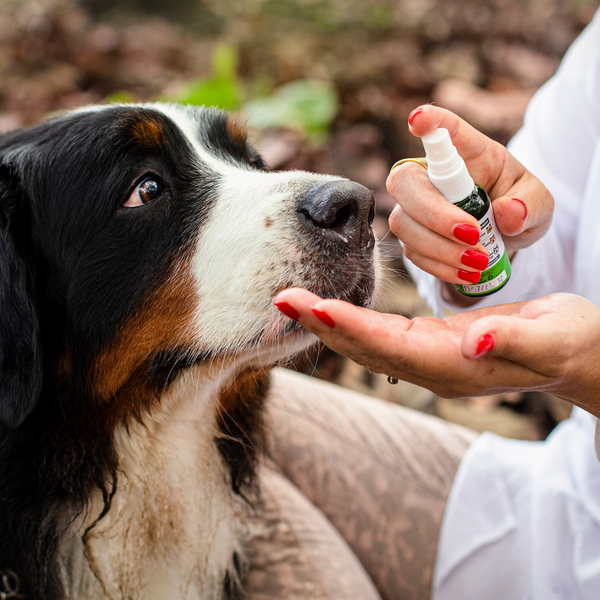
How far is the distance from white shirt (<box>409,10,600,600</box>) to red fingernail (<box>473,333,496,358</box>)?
0.89 meters

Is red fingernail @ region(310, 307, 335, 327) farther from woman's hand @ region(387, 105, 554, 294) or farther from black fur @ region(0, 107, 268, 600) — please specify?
black fur @ region(0, 107, 268, 600)

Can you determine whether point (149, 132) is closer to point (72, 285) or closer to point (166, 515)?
point (72, 285)

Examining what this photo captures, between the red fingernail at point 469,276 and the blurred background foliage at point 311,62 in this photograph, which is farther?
the blurred background foliage at point 311,62

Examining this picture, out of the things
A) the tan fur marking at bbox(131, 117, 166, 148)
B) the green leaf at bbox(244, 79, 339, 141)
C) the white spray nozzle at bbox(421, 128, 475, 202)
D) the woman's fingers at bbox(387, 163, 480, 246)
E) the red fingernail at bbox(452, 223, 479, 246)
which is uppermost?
the green leaf at bbox(244, 79, 339, 141)

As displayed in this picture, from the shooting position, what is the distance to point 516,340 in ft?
3.49

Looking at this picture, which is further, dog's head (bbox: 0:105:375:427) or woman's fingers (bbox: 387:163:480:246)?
dog's head (bbox: 0:105:375:427)

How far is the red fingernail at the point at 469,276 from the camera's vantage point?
53.7 inches

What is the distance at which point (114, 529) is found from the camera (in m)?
1.73

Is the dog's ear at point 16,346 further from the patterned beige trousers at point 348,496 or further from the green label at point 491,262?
the green label at point 491,262

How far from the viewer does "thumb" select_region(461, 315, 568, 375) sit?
3.45 feet

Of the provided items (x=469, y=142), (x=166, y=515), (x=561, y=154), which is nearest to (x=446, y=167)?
(x=469, y=142)

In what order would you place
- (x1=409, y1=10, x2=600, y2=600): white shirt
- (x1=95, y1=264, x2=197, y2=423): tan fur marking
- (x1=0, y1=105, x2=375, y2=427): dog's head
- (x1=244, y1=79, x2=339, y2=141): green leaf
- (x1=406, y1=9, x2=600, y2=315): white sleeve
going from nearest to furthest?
(x1=0, y1=105, x2=375, y2=427): dog's head < (x1=95, y1=264, x2=197, y2=423): tan fur marking < (x1=409, y1=10, x2=600, y2=600): white shirt < (x1=406, y1=9, x2=600, y2=315): white sleeve < (x1=244, y1=79, x2=339, y2=141): green leaf

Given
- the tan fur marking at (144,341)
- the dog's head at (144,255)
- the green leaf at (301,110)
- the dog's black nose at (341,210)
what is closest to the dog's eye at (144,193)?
the dog's head at (144,255)

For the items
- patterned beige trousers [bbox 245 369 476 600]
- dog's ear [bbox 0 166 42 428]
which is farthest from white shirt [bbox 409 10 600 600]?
dog's ear [bbox 0 166 42 428]
